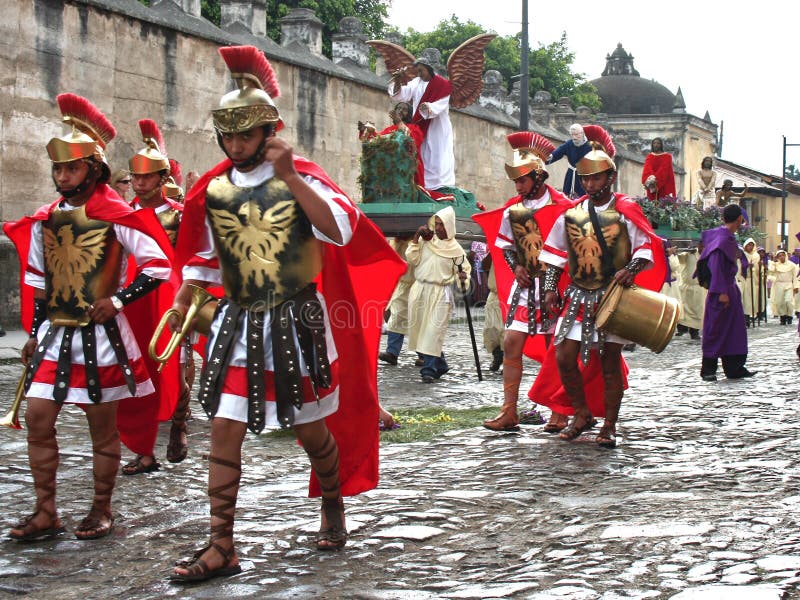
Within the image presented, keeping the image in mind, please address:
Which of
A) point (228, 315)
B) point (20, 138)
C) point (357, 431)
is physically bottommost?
point (357, 431)

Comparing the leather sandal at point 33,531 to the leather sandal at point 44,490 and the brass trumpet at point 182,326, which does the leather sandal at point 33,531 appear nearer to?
the leather sandal at point 44,490

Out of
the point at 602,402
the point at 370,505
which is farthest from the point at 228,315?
the point at 602,402

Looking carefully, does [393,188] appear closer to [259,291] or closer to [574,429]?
[574,429]

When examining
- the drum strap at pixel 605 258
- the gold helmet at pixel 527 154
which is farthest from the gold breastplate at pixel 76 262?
the gold helmet at pixel 527 154

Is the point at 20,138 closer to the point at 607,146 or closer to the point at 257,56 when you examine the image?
the point at 607,146

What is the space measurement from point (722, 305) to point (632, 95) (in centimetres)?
6277

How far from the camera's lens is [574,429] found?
7844 millimetres

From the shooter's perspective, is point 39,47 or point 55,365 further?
point 39,47

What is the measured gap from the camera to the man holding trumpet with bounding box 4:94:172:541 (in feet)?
16.9

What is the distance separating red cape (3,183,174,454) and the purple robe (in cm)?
709

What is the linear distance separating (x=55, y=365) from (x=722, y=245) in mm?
8468

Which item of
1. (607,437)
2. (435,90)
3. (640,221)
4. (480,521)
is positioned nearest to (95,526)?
(480,521)

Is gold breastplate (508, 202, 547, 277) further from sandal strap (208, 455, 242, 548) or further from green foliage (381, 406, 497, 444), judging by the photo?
sandal strap (208, 455, 242, 548)

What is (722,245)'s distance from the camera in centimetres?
1218
